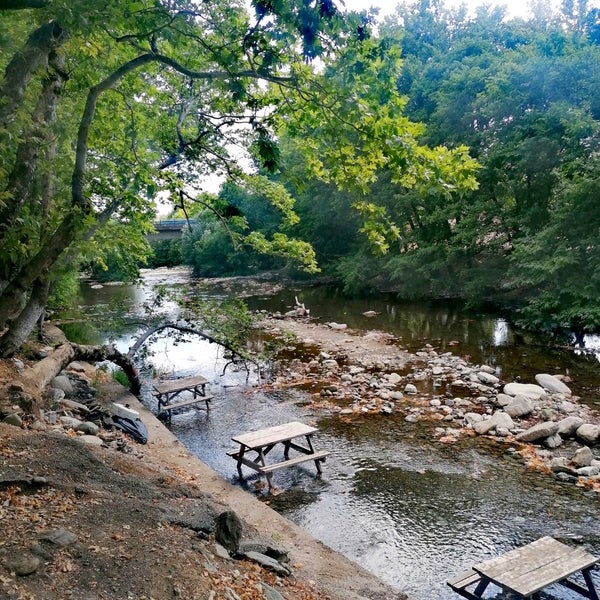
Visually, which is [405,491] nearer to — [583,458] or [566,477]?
[566,477]

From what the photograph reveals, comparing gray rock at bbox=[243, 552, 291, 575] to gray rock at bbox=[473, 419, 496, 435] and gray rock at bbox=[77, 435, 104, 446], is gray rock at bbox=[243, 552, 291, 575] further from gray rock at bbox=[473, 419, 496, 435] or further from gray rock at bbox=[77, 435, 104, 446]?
gray rock at bbox=[473, 419, 496, 435]

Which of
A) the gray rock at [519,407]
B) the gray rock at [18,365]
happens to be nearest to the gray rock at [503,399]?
the gray rock at [519,407]

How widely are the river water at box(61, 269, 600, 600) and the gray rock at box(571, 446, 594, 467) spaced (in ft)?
2.43

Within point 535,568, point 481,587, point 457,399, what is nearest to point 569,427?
point 457,399

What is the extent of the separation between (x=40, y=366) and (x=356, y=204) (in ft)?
21.7

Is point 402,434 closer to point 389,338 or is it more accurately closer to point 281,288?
point 389,338

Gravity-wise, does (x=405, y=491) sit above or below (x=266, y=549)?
below

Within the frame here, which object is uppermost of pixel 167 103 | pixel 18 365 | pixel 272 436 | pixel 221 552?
pixel 167 103

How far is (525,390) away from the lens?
12.0m

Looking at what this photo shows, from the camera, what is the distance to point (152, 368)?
15734 mm

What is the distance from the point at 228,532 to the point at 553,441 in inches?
287

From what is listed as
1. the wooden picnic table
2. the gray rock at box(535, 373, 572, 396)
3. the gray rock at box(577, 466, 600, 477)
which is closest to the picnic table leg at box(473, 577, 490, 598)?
the wooden picnic table

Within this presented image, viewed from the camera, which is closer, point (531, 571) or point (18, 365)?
point (531, 571)

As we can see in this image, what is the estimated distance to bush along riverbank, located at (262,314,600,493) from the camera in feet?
30.3
